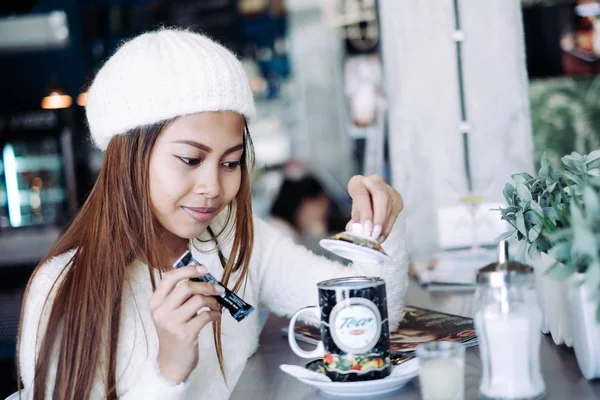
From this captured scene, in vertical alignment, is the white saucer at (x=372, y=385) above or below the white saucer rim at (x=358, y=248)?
below

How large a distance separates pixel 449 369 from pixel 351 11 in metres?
5.69

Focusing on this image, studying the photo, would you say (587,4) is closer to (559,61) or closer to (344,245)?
(559,61)

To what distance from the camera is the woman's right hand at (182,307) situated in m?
1.12

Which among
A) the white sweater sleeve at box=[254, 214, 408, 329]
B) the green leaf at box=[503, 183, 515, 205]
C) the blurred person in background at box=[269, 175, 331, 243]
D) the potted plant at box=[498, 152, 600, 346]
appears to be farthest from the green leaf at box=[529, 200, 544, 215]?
the blurred person in background at box=[269, 175, 331, 243]

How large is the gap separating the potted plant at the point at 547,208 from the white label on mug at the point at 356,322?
0.95 feet

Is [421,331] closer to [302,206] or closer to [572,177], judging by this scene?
[572,177]

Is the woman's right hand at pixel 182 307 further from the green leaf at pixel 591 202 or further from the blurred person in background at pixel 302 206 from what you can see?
the blurred person in background at pixel 302 206

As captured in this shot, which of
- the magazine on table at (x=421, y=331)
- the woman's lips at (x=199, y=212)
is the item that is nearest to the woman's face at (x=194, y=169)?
the woman's lips at (x=199, y=212)

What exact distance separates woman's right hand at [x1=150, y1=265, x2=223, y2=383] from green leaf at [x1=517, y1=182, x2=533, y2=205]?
1.68 feet

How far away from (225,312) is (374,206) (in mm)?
496

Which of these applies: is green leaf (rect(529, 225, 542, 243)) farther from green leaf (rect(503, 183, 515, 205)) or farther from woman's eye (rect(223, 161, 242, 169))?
woman's eye (rect(223, 161, 242, 169))

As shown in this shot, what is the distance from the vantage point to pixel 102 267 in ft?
4.51

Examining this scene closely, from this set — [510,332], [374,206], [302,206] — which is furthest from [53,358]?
[302,206]

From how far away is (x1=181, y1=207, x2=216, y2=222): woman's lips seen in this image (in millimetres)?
1380
